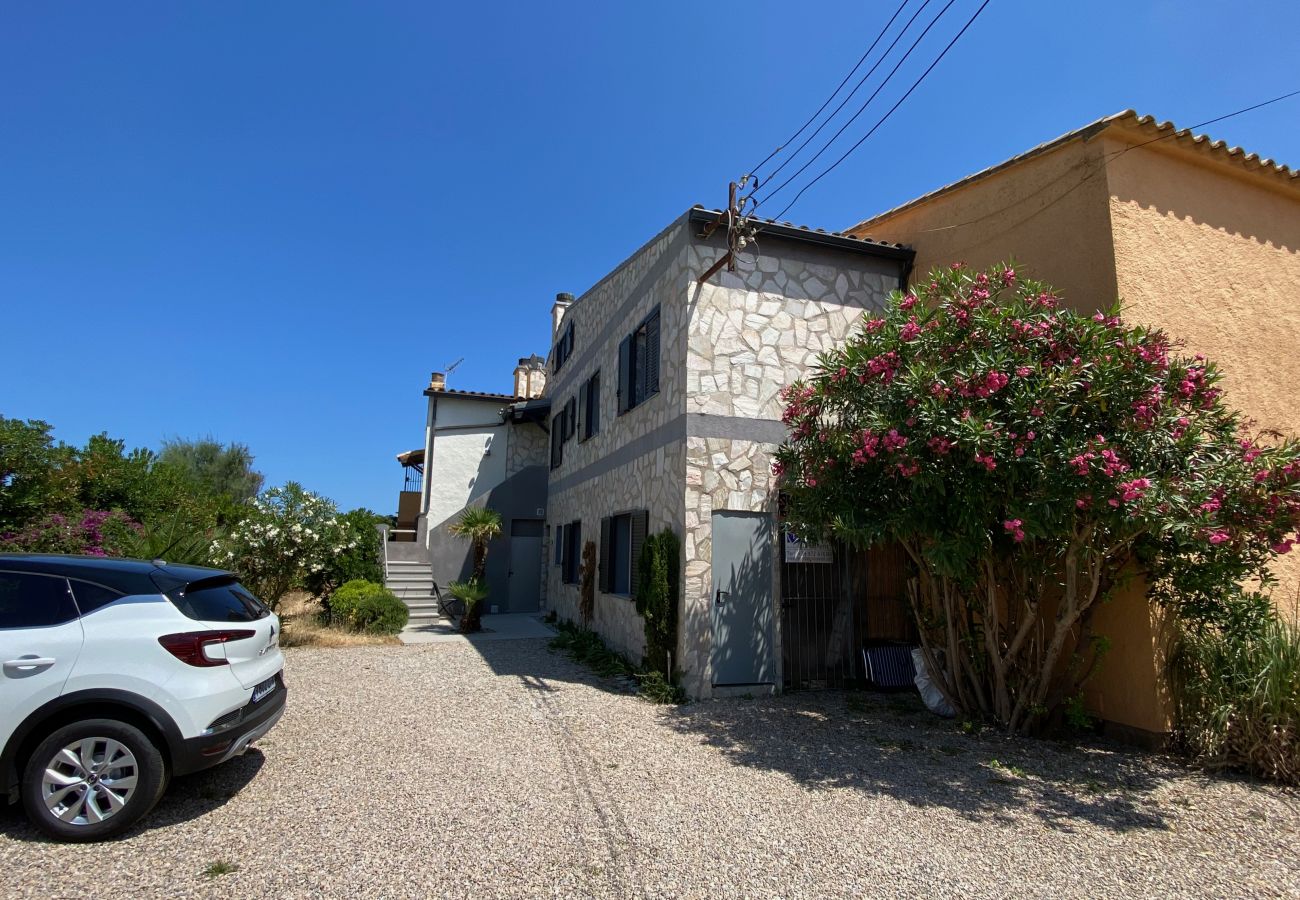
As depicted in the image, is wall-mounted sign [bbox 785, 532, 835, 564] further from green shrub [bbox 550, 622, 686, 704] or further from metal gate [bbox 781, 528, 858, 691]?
green shrub [bbox 550, 622, 686, 704]

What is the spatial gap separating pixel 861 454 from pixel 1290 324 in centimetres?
601

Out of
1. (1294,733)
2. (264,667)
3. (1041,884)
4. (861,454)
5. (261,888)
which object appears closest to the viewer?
(261,888)

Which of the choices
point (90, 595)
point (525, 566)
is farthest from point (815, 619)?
point (525, 566)

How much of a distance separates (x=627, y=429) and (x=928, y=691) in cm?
567

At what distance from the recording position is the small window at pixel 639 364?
32.5 feet

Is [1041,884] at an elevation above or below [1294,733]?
below

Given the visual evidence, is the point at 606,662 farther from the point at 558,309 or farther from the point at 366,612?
the point at 558,309

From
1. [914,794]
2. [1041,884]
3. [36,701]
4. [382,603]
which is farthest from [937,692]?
[382,603]

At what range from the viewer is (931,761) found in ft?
19.1

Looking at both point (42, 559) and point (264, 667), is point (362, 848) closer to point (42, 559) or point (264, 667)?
point (264, 667)

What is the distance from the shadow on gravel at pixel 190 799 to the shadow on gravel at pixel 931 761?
3783 millimetres

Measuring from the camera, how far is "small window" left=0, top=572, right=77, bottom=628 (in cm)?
405

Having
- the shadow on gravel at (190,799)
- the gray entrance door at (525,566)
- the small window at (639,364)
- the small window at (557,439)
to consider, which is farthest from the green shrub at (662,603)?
the gray entrance door at (525,566)

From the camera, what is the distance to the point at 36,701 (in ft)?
12.7
